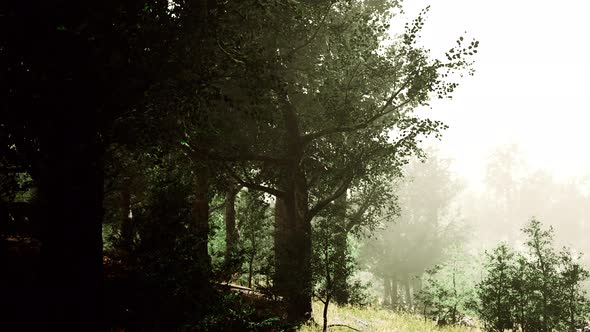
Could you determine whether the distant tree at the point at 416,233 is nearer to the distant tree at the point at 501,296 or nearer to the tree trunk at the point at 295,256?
the distant tree at the point at 501,296

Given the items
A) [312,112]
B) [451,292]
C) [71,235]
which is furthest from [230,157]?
[451,292]

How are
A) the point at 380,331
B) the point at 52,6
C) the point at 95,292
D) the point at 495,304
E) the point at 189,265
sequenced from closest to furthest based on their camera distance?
the point at 52,6 → the point at 95,292 → the point at 189,265 → the point at 380,331 → the point at 495,304

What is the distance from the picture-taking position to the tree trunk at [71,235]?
550cm

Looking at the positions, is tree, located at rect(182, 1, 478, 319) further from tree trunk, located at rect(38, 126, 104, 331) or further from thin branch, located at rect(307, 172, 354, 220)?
tree trunk, located at rect(38, 126, 104, 331)

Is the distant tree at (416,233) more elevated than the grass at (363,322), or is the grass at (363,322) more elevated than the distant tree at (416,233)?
the distant tree at (416,233)

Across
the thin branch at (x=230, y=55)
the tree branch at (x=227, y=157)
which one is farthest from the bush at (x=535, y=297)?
the thin branch at (x=230, y=55)

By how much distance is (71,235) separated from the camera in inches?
225

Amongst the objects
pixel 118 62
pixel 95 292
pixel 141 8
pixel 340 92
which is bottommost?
pixel 95 292

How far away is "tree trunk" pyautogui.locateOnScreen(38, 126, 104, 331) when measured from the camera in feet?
18.0

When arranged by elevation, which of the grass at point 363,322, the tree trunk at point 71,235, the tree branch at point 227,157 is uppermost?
the tree branch at point 227,157

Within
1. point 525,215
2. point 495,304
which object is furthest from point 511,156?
point 495,304

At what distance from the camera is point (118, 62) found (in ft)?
19.7

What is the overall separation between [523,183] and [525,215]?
523cm

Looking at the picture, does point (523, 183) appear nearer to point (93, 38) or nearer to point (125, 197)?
point (125, 197)
